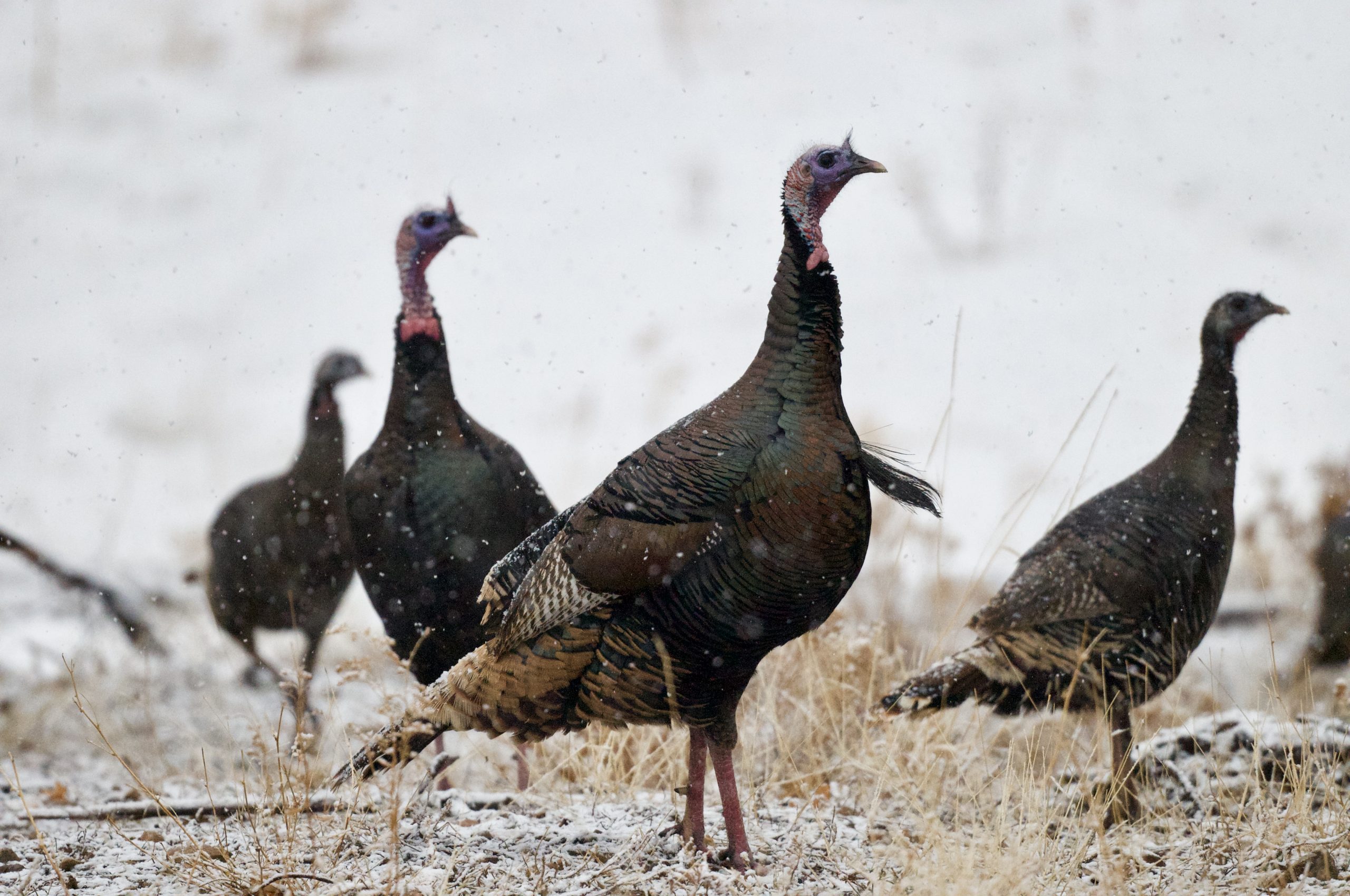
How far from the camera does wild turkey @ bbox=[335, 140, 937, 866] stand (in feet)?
7.96

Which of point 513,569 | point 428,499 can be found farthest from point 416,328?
point 513,569

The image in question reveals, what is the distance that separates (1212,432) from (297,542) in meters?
3.06

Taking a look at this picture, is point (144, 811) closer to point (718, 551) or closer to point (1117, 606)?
point (718, 551)

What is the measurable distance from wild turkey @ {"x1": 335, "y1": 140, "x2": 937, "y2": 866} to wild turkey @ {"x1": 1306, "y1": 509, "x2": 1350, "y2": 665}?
120 inches

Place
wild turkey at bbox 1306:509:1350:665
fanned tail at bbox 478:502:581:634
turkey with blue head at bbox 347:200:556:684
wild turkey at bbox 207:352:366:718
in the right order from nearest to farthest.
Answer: fanned tail at bbox 478:502:581:634 → turkey with blue head at bbox 347:200:556:684 → wild turkey at bbox 207:352:366:718 → wild turkey at bbox 1306:509:1350:665

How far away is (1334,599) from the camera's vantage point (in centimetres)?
486

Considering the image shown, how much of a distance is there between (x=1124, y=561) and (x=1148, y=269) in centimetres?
470

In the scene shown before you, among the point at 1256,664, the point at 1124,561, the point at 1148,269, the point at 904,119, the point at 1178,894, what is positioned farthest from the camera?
the point at 904,119

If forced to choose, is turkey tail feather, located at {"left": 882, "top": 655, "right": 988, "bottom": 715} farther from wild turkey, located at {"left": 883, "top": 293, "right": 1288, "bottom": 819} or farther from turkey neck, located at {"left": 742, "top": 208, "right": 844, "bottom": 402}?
turkey neck, located at {"left": 742, "top": 208, "right": 844, "bottom": 402}

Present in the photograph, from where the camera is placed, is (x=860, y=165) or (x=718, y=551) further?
(x=860, y=165)

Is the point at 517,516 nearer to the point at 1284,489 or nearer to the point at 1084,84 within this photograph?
the point at 1284,489

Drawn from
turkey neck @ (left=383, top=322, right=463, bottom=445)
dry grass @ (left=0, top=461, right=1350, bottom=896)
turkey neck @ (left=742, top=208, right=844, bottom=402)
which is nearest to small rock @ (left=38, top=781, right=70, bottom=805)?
dry grass @ (left=0, top=461, right=1350, bottom=896)

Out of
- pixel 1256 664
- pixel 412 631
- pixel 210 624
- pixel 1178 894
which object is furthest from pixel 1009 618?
pixel 210 624

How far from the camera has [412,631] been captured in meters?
3.42
